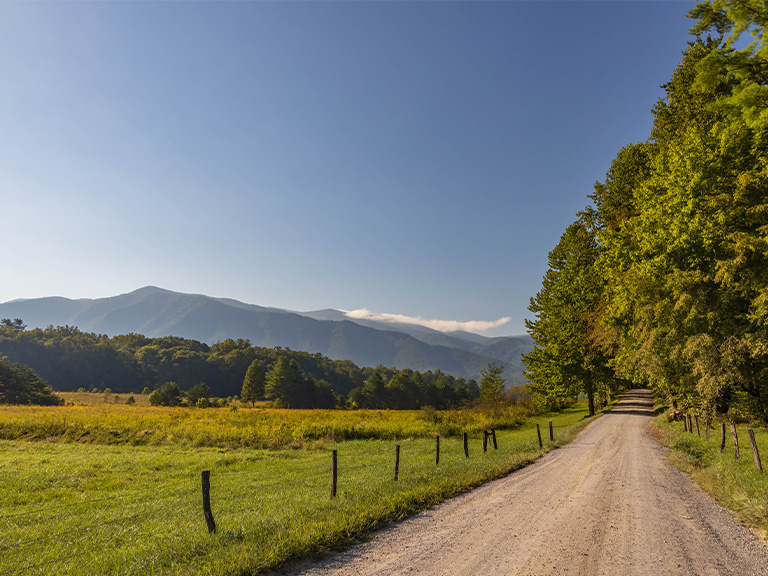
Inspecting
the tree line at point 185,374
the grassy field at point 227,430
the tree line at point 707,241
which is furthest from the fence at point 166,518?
the tree line at point 185,374

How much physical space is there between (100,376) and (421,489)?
487 feet

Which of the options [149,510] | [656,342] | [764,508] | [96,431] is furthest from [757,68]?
[96,431]

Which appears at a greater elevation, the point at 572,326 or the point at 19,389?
the point at 572,326

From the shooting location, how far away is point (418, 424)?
127 ft

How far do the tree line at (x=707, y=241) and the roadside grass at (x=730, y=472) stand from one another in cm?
221

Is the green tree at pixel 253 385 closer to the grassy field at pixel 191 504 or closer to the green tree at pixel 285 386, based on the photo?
the green tree at pixel 285 386

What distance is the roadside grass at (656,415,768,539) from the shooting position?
30.0 ft

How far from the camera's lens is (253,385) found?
334 ft

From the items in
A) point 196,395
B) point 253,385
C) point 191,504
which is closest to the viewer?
point 191,504

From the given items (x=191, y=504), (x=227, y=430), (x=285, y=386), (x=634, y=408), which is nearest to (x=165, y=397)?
(x=285, y=386)

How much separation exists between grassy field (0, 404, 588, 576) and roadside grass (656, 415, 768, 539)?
20.9 feet

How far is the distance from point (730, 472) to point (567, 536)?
8.89m

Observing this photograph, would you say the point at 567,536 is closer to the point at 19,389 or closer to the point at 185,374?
the point at 19,389

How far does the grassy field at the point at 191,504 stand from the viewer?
25.3ft
